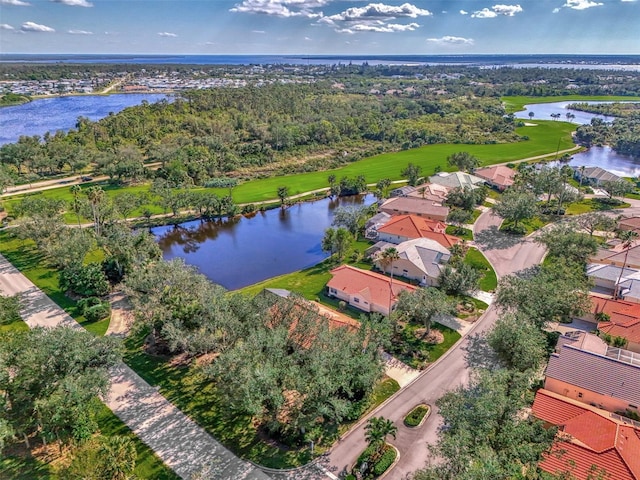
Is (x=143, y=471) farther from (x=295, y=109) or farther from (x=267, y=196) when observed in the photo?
(x=295, y=109)

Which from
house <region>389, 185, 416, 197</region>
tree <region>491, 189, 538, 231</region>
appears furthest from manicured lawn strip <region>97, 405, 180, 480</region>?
house <region>389, 185, 416, 197</region>

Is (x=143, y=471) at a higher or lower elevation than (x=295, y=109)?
lower

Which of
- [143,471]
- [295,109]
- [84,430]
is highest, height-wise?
[295,109]

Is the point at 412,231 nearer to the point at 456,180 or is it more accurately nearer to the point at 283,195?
the point at 283,195

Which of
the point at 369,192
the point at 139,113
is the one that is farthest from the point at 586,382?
the point at 139,113

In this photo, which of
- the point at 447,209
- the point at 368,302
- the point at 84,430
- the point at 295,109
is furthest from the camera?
the point at 295,109

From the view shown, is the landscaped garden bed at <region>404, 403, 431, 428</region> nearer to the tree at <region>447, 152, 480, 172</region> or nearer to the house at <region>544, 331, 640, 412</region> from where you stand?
the house at <region>544, 331, 640, 412</region>
